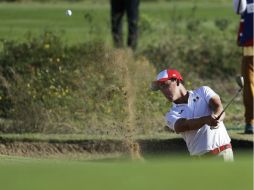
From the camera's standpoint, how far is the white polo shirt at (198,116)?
31.4 ft

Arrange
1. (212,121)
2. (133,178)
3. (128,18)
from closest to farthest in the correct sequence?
(133,178) → (212,121) → (128,18)

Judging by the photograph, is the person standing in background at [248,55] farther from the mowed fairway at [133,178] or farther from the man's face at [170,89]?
the mowed fairway at [133,178]

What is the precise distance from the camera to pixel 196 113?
9.60m

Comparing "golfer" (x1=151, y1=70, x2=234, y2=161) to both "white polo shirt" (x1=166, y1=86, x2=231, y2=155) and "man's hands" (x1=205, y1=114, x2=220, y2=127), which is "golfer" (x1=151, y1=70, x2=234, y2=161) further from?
"man's hands" (x1=205, y1=114, x2=220, y2=127)

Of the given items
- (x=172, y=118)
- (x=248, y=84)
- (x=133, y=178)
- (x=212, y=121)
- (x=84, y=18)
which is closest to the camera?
(x=133, y=178)

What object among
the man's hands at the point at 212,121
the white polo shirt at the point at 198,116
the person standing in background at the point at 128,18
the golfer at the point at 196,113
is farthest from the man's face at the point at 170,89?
the person standing in background at the point at 128,18

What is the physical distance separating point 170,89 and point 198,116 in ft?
1.15

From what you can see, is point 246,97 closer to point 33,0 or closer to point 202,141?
point 202,141

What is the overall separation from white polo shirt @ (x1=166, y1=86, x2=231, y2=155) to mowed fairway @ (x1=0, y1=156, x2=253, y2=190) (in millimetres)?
3067

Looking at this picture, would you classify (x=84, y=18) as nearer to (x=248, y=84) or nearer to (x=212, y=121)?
(x=248, y=84)

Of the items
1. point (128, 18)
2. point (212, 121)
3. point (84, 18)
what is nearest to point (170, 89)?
point (212, 121)

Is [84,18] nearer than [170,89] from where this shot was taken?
No

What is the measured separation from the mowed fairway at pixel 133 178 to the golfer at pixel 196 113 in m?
3.00

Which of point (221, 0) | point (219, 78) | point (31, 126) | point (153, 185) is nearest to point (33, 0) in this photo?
point (221, 0)
